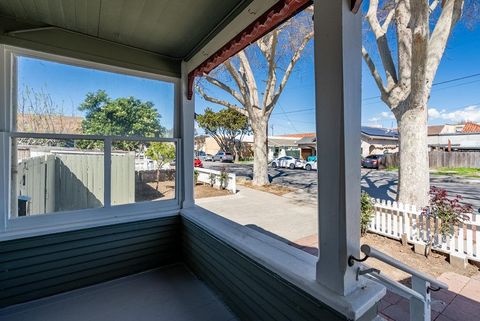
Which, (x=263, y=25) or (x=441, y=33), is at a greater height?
(x=441, y=33)

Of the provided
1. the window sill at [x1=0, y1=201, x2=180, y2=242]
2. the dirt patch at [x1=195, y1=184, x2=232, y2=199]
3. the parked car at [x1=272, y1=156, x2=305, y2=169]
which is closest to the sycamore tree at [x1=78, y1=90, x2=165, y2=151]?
the window sill at [x1=0, y1=201, x2=180, y2=242]

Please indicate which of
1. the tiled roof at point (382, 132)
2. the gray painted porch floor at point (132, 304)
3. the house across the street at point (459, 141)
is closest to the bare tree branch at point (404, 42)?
the gray painted porch floor at point (132, 304)

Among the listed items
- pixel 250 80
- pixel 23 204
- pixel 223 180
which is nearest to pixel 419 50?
pixel 250 80

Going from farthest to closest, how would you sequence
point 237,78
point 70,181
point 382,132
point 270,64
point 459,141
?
point 382,132, point 459,141, point 237,78, point 270,64, point 70,181

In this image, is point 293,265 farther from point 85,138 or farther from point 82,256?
point 85,138

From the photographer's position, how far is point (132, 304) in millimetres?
2043

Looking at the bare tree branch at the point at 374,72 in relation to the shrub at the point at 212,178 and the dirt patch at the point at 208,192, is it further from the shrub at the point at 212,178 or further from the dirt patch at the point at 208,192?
the shrub at the point at 212,178

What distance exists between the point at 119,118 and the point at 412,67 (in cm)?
498

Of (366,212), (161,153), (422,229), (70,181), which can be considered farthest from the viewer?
(366,212)

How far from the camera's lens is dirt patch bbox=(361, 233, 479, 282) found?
279 cm

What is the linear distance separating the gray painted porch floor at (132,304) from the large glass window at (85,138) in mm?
777

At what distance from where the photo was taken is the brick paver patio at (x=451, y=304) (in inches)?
78.2

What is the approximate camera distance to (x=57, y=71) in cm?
225

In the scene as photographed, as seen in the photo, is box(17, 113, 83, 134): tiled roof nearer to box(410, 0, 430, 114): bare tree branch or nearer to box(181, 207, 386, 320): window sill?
box(181, 207, 386, 320): window sill
